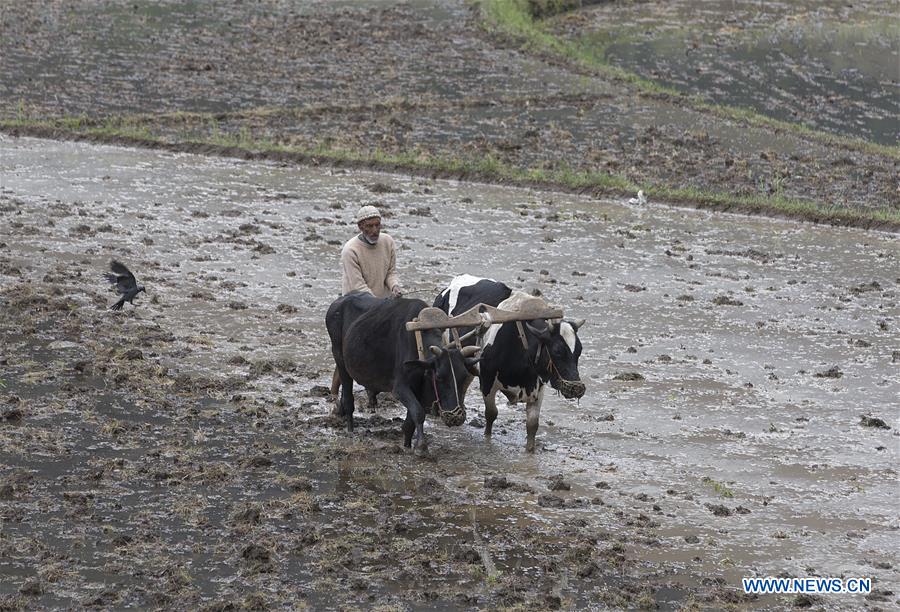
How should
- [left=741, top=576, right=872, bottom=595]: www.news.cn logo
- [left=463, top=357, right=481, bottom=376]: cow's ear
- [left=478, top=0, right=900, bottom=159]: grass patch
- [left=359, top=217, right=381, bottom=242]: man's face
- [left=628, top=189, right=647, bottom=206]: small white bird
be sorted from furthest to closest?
[left=478, top=0, right=900, bottom=159]: grass patch < [left=628, top=189, right=647, bottom=206]: small white bird < [left=359, top=217, right=381, bottom=242]: man's face < [left=463, top=357, right=481, bottom=376]: cow's ear < [left=741, top=576, right=872, bottom=595]: www.news.cn logo

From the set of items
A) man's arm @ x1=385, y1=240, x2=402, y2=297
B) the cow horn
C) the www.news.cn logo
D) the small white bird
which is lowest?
the www.news.cn logo

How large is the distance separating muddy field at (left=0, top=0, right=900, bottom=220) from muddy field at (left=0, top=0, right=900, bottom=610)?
0.11 m

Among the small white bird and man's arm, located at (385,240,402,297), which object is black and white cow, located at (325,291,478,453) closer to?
man's arm, located at (385,240,402,297)

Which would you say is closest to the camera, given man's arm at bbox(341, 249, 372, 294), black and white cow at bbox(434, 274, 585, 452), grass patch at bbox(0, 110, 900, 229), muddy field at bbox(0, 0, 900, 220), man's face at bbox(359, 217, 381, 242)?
black and white cow at bbox(434, 274, 585, 452)

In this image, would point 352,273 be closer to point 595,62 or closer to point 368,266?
point 368,266

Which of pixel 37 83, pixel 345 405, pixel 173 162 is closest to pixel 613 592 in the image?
pixel 345 405

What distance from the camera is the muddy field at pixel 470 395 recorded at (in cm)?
743

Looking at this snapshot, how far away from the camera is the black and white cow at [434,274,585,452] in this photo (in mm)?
9172

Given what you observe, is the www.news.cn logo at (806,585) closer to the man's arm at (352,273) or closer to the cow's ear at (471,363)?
the cow's ear at (471,363)

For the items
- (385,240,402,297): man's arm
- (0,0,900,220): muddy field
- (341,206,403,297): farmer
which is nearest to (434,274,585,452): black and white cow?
(385,240,402,297): man's arm

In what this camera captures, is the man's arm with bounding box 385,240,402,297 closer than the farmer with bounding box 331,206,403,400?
No

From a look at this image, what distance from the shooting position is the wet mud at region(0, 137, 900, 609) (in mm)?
7340

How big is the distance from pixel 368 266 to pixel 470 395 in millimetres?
1281

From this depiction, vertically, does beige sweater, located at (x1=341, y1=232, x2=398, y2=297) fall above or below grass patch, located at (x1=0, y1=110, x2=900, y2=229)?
above
